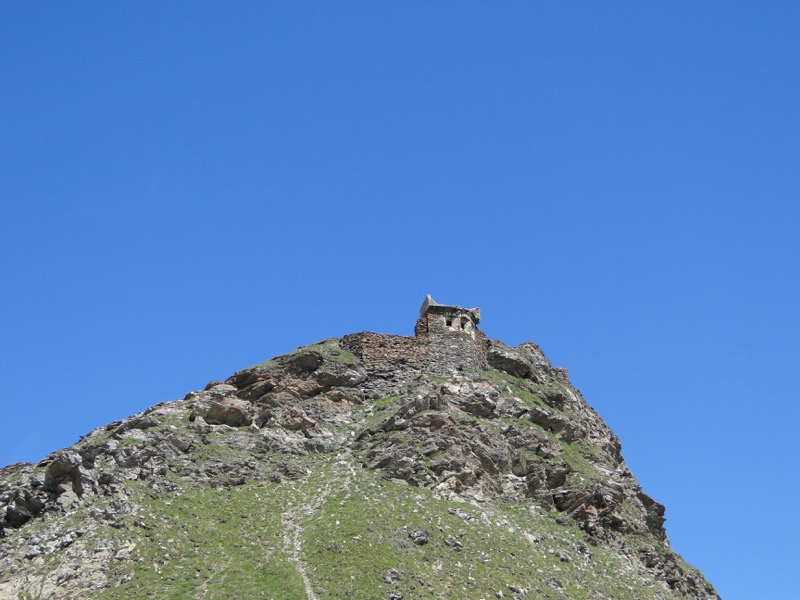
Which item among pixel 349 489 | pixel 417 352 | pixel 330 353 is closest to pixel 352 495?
pixel 349 489

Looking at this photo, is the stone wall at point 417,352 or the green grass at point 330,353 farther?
the stone wall at point 417,352

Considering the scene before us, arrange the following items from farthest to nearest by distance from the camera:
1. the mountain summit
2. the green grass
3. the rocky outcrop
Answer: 1. the green grass
2. the rocky outcrop
3. the mountain summit

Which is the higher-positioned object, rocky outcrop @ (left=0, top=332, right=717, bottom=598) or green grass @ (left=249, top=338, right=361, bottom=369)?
green grass @ (left=249, top=338, right=361, bottom=369)

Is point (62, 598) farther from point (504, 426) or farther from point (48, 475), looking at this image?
point (504, 426)

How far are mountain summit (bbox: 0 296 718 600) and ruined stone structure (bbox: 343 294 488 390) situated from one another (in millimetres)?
133

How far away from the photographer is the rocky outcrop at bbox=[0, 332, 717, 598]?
47.3 meters

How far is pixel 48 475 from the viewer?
5244cm

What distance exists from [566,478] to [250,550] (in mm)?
19794

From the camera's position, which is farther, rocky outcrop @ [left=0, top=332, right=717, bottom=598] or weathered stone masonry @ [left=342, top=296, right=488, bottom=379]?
weathered stone masonry @ [left=342, top=296, right=488, bottom=379]

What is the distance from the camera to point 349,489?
54.9m

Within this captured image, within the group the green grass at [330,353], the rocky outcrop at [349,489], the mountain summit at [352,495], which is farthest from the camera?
the green grass at [330,353]

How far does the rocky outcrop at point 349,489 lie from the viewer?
155 feet

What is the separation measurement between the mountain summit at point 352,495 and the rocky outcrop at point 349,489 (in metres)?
0.11

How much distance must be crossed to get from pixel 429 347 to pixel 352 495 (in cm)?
1859
